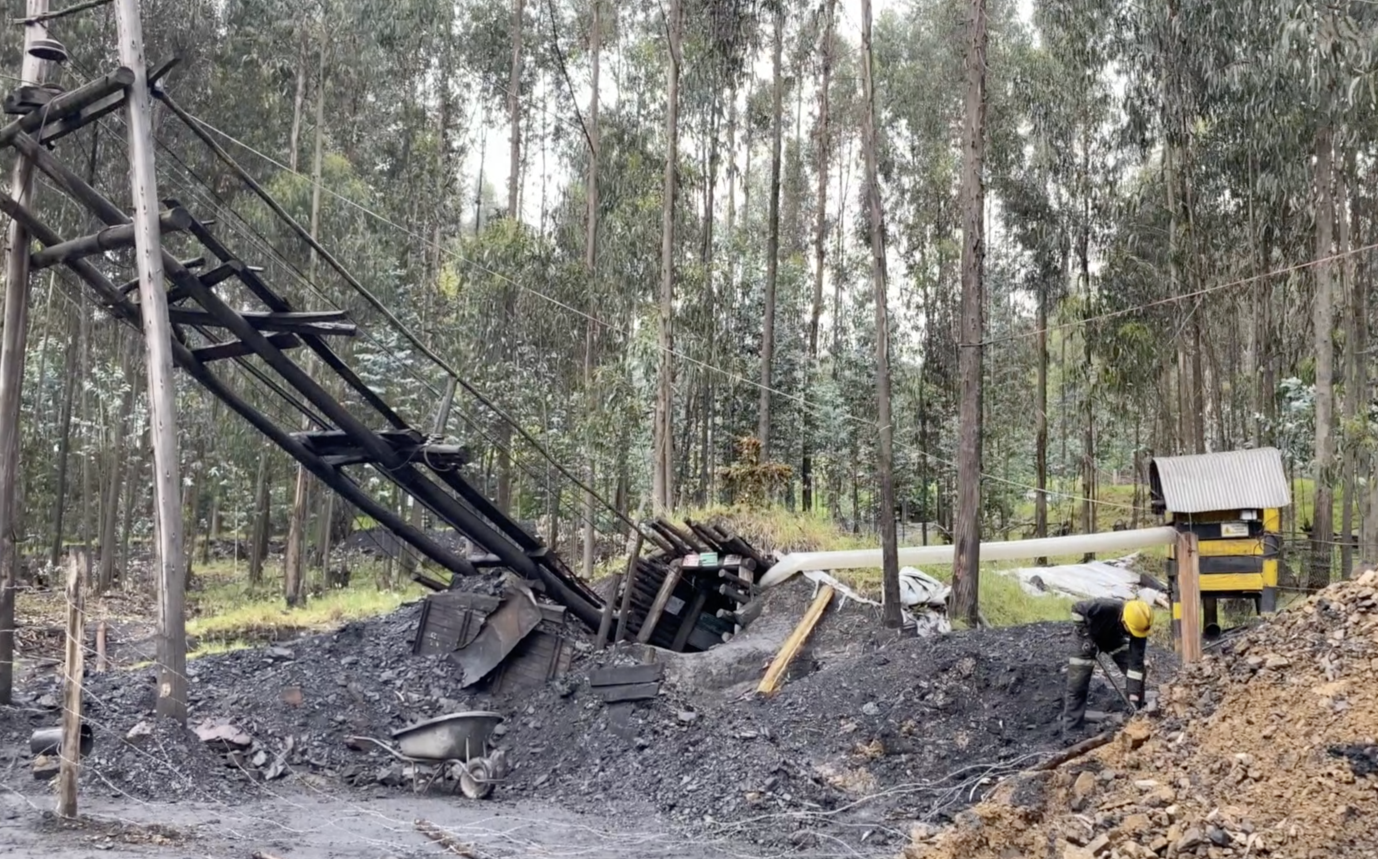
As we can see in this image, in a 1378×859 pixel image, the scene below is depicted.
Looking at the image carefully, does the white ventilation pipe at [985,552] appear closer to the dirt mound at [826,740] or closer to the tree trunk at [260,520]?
the dirt mound at [826,740]

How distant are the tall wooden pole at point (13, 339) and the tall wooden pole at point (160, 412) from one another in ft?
3.86

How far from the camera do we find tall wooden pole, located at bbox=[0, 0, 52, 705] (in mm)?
8648

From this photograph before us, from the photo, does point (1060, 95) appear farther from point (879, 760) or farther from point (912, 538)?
point (879, 760)

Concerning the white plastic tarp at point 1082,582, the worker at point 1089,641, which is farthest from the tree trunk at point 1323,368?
the worker at point 1089,641

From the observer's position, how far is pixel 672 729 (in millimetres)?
9383

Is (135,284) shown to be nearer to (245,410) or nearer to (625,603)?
(245,410)

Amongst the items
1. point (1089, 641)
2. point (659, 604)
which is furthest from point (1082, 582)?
point (1089, 641)

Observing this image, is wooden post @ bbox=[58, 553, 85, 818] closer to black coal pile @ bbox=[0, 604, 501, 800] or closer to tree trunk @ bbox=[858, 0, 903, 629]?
black coal pile @ bbox=[0, 604, 501, 800]

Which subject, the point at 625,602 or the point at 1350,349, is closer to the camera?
the point at 625,602

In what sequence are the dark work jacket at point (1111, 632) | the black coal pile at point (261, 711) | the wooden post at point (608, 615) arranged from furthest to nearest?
the wooden post at point (608, 615) < the dark work jacket at point (1111, 632) < the black coal pile at point (261, 711)

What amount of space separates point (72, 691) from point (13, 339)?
3.75 meters

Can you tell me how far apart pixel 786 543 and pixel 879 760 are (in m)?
6.21

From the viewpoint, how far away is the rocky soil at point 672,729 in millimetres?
7793

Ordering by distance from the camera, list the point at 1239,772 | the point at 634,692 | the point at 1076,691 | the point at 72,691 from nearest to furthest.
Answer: the point at 1239,772, the point at 72,691, the point at 1076,691, the point at 634,692
